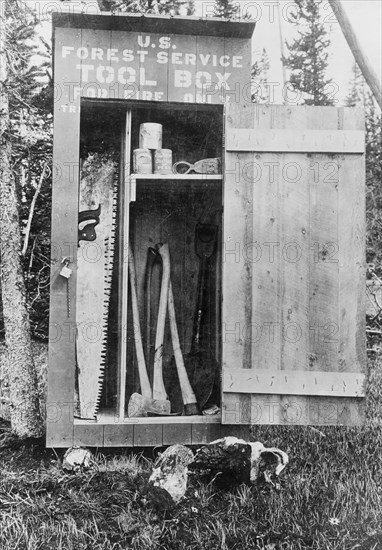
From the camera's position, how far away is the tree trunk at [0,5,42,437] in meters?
3.71

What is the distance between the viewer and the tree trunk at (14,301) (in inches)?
146

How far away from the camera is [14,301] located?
3725 millimetres

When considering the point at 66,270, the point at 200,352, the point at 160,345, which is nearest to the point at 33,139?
the point at 66,270

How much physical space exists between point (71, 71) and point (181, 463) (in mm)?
2212

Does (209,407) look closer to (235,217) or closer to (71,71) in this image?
(235,217)

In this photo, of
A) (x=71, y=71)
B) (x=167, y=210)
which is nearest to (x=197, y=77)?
(x=71, y=71)

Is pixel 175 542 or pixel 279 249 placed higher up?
A: pixel 279 249

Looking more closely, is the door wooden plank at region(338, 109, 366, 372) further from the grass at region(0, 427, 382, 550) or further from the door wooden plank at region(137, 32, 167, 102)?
the door wooden plank at region(137, 32, 167, 102)

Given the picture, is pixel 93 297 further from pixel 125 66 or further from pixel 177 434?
pixel 125 66

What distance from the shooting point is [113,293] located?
3.95 meters

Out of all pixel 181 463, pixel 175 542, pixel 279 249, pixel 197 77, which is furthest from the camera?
pixel 197 77

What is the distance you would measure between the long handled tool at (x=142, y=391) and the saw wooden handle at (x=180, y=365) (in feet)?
0.45

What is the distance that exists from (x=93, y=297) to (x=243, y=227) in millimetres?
1062

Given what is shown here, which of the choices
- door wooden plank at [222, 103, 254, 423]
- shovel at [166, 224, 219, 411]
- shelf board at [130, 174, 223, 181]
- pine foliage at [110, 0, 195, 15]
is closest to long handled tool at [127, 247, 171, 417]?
shovel at [166, 224, 219, 411]
